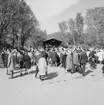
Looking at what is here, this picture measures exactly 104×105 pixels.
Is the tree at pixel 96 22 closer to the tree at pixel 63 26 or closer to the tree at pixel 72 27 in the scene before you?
the tree at pixel 72 27

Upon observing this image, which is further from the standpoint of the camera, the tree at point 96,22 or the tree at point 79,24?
the tree at point 79,24

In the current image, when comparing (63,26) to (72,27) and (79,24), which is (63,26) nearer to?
(72,27)

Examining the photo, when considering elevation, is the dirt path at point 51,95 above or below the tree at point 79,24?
below

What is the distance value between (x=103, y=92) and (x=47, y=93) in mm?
2528

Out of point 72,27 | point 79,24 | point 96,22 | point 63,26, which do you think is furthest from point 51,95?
point 63,26

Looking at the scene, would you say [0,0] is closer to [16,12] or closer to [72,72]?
[16,12]

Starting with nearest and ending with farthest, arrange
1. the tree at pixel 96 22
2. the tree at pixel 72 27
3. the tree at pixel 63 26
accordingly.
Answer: the tree at pixel 96 22 → the tree at pixel 72 27 → the tree at pixel 63 26

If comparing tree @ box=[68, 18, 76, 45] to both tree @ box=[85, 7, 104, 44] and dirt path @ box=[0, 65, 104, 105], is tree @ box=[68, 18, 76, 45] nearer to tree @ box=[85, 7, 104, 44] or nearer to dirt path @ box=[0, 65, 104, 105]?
tree @ box=[85, 7, 104, 44]

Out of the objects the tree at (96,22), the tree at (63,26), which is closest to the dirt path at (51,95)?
the tree at (96,22)

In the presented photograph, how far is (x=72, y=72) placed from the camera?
33.4 feet

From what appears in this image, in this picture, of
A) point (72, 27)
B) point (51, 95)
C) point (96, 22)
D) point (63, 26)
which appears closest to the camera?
point (51, 95)

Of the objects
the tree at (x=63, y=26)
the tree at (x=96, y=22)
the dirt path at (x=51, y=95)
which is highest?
the tree at (x=63, y=26)

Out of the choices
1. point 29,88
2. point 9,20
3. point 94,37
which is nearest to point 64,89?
point 29,88

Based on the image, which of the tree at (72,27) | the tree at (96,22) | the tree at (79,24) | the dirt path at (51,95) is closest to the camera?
the dirt path at (51,95)
